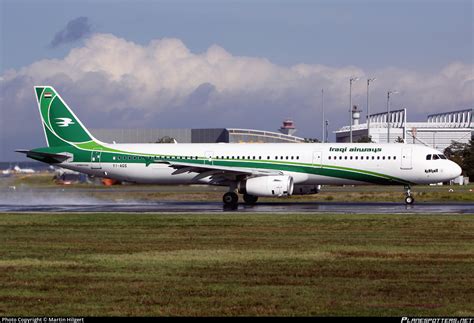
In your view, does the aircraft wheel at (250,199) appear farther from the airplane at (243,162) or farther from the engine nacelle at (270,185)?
the engine nacelle at (270,185)

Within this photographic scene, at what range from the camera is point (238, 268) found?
1891 cm

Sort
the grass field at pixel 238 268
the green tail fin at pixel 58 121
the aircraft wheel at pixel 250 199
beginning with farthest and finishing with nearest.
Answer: the green tail fin at pixel 58 121 < the aircraft wheel at pixel 250 199 < the grass field at pixel 238 268

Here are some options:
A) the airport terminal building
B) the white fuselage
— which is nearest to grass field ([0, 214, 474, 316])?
the white fuselage

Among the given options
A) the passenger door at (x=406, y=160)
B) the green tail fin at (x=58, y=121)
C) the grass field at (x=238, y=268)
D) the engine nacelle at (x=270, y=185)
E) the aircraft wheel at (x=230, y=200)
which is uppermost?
the green tail fin at (x=58, y=121)

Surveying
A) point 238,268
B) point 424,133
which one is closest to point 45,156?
point 238,268

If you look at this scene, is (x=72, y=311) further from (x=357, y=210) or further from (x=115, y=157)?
(x=115, y=157)

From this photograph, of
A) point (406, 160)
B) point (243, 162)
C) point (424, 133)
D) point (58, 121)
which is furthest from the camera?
point (424, 133)

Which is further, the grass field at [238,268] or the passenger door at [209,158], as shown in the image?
the passenger door at [209,158]

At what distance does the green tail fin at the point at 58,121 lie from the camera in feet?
161

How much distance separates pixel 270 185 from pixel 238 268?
24432 millimetres

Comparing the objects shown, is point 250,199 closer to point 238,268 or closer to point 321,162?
point 321,162

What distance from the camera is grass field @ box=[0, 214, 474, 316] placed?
14359 mm

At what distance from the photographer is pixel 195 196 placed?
2227 inches

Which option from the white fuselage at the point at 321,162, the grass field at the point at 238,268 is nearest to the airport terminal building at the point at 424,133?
the white fuselage at the point at 321,162
